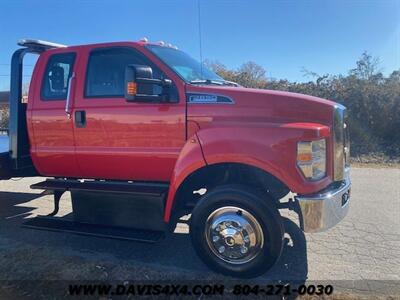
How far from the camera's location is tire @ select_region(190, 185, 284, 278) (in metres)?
3.38

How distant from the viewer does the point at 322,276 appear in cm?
359

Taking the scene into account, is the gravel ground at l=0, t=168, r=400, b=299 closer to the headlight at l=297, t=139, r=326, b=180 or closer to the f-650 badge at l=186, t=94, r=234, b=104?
the headlight at l=297, t=139, r=326, b=180

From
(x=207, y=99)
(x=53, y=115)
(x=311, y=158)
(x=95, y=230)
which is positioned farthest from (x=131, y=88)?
(x=311, y=158)

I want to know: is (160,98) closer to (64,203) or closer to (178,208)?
(178,208)

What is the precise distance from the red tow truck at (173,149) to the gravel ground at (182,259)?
322 millimetres

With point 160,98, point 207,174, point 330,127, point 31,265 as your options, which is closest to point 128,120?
point 160,98

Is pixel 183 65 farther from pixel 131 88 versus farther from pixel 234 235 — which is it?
pixel 234 235

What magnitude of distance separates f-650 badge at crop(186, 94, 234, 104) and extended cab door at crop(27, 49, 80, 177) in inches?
59.8

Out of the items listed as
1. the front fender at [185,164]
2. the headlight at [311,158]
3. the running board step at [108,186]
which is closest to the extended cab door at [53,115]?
the running board step at [108,186]

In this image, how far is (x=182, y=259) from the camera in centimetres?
401

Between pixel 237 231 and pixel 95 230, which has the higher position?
pixel 237 231

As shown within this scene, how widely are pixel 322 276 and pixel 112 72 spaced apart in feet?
10.3

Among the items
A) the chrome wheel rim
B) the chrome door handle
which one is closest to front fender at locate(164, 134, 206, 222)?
the chrome wheel rim

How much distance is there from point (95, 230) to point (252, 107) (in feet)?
7.22
